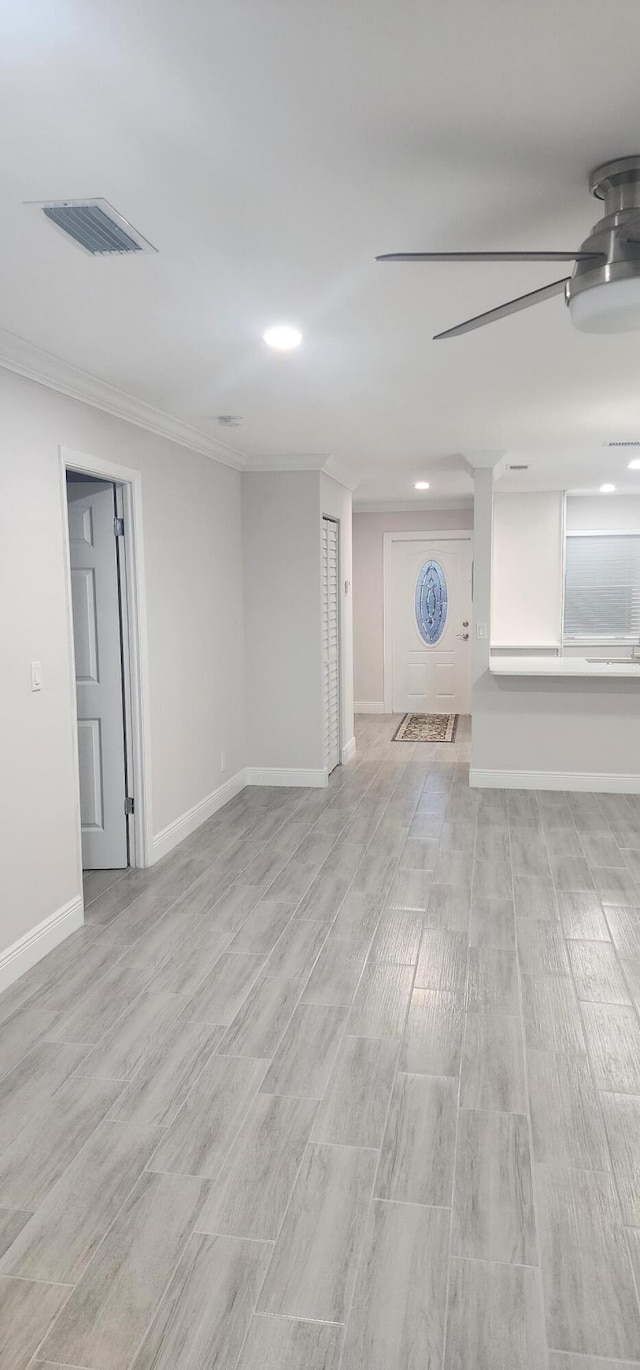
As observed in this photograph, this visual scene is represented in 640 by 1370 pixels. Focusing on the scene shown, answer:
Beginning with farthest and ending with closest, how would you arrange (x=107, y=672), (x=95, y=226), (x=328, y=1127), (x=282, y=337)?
(x=107, y=672), (x=282, y=337), (x=328, y=1127), (x=95, y=226)

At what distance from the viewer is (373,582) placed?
31.1ft

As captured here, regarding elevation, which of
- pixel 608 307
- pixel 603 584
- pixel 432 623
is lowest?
pixel 432 623

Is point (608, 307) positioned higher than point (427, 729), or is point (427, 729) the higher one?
point (608, 307)

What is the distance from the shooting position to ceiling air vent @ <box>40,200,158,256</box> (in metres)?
2.03

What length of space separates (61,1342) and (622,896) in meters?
3.14

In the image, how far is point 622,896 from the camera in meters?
4.17

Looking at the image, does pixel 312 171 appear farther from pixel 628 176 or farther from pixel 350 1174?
pixel 350 1174

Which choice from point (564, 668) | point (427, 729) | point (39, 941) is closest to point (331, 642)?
point (564, 668)

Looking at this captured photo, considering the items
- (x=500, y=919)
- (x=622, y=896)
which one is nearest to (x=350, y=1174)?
(x=500, y=919)

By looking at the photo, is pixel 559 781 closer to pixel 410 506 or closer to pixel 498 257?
pixel 410 506

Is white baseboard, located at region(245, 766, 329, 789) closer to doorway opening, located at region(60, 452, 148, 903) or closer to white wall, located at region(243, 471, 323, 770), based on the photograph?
white wall, located at region(243, 471, 323, 770)

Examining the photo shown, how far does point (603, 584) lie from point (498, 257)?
7.42 m

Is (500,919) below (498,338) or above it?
below

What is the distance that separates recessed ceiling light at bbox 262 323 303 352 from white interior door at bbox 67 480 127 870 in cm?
150
